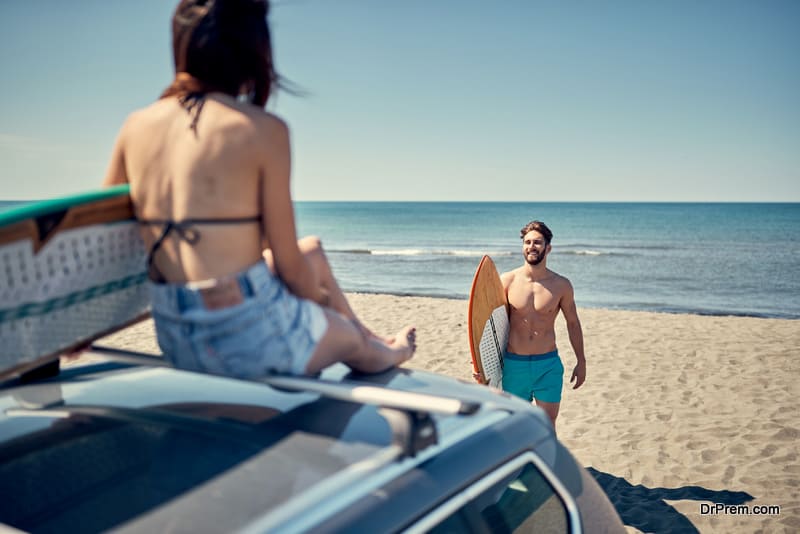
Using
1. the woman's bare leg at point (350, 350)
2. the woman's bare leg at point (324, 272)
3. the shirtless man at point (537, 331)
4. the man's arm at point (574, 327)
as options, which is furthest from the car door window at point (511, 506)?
the man's arm at point (574, 327)

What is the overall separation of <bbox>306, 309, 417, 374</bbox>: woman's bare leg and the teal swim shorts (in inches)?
118

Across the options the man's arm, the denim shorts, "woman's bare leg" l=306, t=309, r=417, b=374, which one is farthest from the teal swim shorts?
the denim shorts

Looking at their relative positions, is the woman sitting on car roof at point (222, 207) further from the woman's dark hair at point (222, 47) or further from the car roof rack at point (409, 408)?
the car roof rack at point (409, 408)

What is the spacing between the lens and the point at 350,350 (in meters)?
2.10

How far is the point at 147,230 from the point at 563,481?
1.57 meters

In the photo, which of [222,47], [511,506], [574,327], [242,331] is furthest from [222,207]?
[574,327]

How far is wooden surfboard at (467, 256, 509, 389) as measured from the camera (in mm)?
4898

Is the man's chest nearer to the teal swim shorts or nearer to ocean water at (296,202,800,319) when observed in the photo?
the teal swim shorts

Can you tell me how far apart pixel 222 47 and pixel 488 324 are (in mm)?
3593

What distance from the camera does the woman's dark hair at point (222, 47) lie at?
74.9 inches

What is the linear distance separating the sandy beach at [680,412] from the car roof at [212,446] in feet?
13.7

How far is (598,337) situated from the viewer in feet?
38.5

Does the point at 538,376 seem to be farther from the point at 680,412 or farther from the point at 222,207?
the point at 222,207

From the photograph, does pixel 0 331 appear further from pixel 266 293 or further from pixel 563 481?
pixel 563 481
